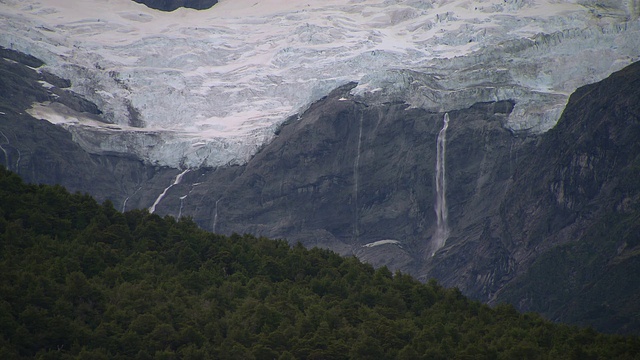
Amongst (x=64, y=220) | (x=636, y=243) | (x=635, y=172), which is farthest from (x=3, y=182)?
(x=635, y=172)

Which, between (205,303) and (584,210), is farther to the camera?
Result: (584,210)

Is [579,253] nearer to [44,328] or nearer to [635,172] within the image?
[635,172]

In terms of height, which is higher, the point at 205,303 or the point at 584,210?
the point at 205,303

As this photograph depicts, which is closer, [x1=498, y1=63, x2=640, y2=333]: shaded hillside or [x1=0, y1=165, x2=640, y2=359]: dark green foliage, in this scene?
[x1=0, y1=165, x2=640, y2=359]: dark green foliage

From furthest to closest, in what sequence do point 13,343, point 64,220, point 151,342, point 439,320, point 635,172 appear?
point 635,172
point 64,220
point 439,320
point 151,342
point 13,343

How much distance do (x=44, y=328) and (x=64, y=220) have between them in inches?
1144

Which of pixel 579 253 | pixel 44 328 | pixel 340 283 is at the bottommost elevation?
pixel 579 253

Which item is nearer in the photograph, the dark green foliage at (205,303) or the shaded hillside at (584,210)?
the dark green foliage at (205,303)

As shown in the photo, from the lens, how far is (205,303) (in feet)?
309

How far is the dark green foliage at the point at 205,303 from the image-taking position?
81.2 m

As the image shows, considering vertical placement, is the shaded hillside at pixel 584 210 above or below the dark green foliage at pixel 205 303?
below

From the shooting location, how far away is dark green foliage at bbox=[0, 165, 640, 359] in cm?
8125

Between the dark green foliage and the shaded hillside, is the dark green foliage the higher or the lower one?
the higher one

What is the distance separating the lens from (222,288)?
100m
